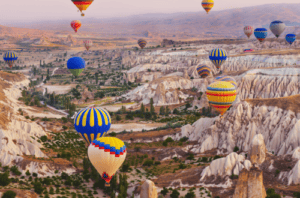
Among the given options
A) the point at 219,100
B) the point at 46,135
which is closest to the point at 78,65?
the point at 46,135

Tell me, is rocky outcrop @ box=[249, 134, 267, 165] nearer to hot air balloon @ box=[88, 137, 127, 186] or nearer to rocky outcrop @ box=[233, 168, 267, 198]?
rocky outcrop @ box=[233, 168, 267, 198]

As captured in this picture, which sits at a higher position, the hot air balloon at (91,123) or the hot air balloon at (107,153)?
the hot air balloon at (91,123)

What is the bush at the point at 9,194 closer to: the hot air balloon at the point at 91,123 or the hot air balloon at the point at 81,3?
the hot air balloon at the point at 91,123

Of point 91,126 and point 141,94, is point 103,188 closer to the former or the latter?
point 91,126

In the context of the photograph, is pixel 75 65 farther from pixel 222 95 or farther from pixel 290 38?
pixel 290 38

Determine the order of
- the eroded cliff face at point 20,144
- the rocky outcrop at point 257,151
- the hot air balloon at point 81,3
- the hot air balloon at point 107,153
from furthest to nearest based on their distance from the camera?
the hot air balloon at point 81,3 → the eroded cliff face at point 20,144 → the rocky outcrop at point 257,151 → the hot air balloon at point 107,153

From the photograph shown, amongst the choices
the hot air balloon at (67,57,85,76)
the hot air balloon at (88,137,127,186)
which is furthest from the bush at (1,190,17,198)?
the hot air balloon at (67,57,85,76)

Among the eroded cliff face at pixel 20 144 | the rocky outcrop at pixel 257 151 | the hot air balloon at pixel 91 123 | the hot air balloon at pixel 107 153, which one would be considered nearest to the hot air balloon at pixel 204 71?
the eroded cliff face at pixel 20 144

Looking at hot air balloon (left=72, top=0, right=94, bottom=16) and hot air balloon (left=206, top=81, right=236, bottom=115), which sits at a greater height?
hot air balloon (left=72, top=0, right=94, bottom=16)

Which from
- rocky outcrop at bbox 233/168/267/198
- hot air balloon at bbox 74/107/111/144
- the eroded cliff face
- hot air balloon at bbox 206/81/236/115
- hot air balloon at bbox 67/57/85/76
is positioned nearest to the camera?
rocky outcrop at bbox 233/168/267/198
